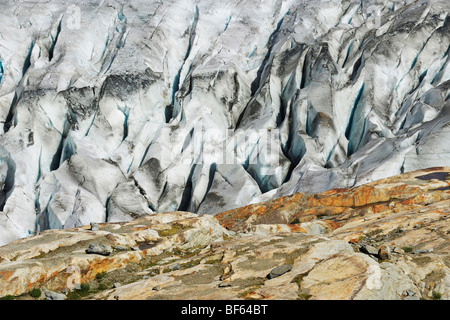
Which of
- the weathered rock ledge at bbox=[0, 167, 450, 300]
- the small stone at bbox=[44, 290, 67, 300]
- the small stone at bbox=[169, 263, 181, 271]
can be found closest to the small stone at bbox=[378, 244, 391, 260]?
the weathered rock ledge at bbox=[0, 167, 450, 300]

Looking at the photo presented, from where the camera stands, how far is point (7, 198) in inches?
1613

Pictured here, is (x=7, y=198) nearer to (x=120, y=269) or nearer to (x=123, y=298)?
(x=120, y=269)

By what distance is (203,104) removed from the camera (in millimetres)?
49094

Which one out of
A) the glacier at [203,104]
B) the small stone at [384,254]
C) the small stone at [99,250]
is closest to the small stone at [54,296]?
the small stone at [99,250]

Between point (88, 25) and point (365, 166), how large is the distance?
143ft

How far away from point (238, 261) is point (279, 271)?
7.27 ft

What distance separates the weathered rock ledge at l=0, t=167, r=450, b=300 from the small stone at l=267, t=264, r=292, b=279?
0.11 feet

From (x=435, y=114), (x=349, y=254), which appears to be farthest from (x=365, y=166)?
(x=349, y=254)

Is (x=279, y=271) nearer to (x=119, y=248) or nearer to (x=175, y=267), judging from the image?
(x=175, y=267)

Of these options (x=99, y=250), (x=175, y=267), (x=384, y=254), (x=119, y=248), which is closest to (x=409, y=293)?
(x=384, y=254)

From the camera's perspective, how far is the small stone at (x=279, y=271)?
1243 centimetres

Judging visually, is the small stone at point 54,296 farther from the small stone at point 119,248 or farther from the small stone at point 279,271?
A: the small stone at point 279,271

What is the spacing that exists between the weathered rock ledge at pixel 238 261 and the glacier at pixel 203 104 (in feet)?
54.7

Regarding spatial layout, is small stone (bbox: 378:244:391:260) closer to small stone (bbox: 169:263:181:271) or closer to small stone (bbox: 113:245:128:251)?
small stone (bbox: 169:263:181:271)
